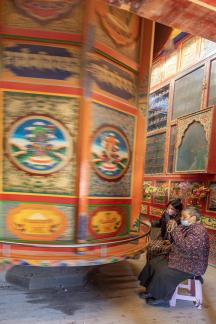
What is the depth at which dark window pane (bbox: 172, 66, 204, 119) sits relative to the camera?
6688mm

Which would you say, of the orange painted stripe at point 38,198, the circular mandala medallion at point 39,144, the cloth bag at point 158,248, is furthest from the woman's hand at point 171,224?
the circular mandala medallion at point 39,144

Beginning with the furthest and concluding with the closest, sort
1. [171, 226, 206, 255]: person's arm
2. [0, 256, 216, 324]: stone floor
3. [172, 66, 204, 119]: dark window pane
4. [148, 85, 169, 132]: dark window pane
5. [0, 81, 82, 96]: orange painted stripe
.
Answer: [148, 85, 169, 132]: dark window pane, [172, 66, 204, 119]: dark window pane, [171, 226, 206, 255]: person's arm, [0, 81, 82, 96]: orange painted stripe, [0, 256, 216, 324]: stone floor

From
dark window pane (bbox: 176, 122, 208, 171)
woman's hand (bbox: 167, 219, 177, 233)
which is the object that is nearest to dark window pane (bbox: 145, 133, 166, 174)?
dark window pane (bbox: 176, 122, 208, 171)

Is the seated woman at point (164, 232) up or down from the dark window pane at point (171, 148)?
down

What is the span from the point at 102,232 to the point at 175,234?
969 mm

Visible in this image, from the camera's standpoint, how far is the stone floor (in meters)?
3.17

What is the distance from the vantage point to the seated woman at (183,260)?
342cm

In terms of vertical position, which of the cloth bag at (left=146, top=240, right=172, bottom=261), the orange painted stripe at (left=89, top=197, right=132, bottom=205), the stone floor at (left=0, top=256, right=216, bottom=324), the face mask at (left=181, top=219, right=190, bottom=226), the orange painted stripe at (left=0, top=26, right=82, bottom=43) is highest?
the orange painted stripe at (left=0, top=26, right=82, bottom=43)

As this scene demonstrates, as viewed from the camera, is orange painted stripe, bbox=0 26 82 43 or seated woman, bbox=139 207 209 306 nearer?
orange painted stripe, bbox=0 26 82 43

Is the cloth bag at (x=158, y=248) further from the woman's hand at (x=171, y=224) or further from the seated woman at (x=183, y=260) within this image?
the seated woman at (x=183, y=260)

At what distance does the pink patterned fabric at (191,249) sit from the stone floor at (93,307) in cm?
57

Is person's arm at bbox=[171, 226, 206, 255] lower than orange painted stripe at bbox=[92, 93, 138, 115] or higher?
lower

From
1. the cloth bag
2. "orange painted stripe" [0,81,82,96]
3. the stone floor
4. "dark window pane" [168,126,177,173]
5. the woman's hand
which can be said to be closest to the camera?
the stone floor

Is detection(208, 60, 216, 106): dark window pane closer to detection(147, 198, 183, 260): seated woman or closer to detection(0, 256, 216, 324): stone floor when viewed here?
detection(147, 198, 183, 260): seated woman
